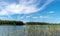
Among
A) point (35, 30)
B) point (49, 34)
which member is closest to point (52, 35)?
point (49, 34)

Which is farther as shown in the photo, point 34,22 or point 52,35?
point 34,22

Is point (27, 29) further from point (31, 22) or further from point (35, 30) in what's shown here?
point (31, 22)

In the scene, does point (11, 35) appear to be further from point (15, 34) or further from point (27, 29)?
point (27, 29)

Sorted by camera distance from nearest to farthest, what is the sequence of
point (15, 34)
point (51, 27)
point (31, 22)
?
point (51, 27)
point (15, 34)
point (31, 22)

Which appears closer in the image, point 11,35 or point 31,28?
point 31,28

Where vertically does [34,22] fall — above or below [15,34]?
above

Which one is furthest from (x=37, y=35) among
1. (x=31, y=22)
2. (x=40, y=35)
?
(x=31, y=22)

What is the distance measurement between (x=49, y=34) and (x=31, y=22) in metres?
1.34

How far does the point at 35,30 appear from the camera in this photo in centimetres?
696

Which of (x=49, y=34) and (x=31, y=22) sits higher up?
(x=31, y=22)

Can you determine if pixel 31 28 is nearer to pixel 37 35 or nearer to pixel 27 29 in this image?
pixel 27 29

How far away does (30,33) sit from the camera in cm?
691

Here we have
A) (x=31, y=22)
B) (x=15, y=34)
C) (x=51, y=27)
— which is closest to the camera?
(x=51, y=27)

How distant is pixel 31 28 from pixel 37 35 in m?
0.69
